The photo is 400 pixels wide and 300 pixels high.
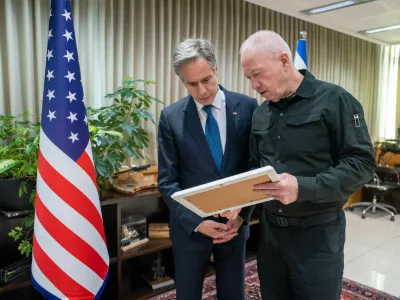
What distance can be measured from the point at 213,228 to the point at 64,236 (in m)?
0.79

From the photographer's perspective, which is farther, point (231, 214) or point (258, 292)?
point (258, 292)

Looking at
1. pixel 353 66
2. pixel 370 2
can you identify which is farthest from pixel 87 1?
pixel 353 66

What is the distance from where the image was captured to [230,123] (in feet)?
4.93

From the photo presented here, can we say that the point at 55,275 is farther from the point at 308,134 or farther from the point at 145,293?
the point at 308,134

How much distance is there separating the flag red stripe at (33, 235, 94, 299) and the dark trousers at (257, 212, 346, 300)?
1047 millimetres

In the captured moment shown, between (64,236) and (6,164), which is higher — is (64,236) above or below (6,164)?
below

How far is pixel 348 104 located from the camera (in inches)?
45.9

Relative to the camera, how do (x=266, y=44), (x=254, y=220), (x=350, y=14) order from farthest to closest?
(x=350, y=14)
(x=254, y=220)
(x=266, y=44)

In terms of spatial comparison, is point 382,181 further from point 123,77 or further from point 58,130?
point 58,130

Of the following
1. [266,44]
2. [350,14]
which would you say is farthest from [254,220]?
[350,14]

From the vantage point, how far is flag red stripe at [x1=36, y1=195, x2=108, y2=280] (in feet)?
5.48

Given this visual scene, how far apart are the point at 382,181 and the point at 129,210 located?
3.80 metres

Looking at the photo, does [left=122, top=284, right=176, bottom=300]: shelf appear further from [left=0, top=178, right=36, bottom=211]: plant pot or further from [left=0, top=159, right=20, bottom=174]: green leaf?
[left=0, top=159, right=20, bottom=174]: green leaf

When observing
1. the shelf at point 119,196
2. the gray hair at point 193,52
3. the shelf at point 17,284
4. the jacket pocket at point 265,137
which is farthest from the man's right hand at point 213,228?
the shelf at point 17,284
